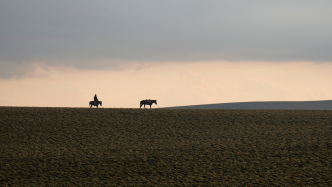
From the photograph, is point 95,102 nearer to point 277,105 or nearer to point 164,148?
point 164,148

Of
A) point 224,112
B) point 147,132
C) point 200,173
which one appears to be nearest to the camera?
point 200,173

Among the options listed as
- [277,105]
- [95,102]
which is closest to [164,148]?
[95,102]

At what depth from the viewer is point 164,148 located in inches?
1024

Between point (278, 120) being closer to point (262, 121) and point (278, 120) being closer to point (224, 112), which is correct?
point (262, 121)

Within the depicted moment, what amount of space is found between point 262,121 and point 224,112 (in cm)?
539

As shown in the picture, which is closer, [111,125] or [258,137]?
[258,137]

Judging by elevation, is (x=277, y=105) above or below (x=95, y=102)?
above

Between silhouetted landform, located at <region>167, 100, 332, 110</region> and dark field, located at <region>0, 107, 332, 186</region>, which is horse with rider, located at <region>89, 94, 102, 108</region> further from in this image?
silhouetted landform, located at <region>167, 100, 332, 110</region>

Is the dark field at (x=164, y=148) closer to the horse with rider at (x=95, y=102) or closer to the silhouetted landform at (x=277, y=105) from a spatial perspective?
the horse with rider at (x=95, y=102)

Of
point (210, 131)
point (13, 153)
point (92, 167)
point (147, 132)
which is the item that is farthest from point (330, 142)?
point (13, 153)

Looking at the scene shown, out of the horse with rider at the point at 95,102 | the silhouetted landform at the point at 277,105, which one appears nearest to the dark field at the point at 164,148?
the horse with rider at the point at 95,102

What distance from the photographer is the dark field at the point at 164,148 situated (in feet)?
66.1

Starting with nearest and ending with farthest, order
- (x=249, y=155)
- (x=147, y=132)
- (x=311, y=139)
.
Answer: (x=249, y=155) → (x=311, y=139) → (x=147, y=132)

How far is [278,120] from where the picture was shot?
118ft
